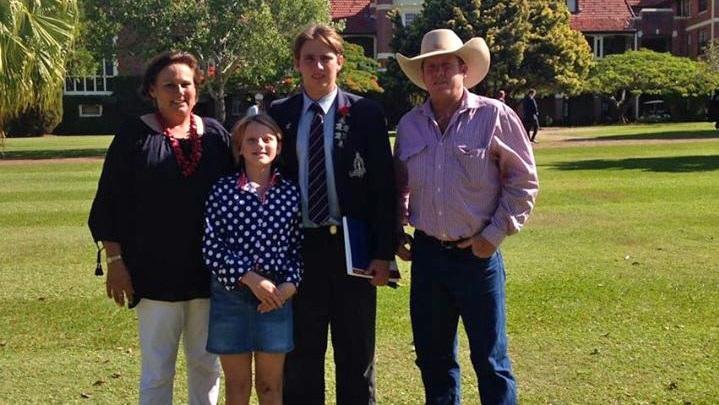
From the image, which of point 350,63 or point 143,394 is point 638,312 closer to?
point 143,394

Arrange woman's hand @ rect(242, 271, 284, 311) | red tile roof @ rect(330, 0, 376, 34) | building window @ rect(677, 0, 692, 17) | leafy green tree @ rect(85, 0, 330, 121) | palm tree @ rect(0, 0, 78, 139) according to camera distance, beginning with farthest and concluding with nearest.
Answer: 1. building window @ rect(677, 0, 692, 17)
2. red tile roof @ rect(330, 0, 376, 34)
3. leafy green tree @ rect(85, 0, 330, 121)
4. palm tree @ rect(0, 0, 78, 139)
5. woman's hand @ rect(242, 271, 284, 311)

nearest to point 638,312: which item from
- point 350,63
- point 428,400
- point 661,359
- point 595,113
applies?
point 661,359

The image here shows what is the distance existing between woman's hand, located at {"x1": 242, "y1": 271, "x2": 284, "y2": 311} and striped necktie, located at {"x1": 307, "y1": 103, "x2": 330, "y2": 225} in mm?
455

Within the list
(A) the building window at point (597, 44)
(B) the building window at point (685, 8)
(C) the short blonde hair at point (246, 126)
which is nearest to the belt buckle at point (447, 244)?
(C) the short blonde hair at point (246, 126)

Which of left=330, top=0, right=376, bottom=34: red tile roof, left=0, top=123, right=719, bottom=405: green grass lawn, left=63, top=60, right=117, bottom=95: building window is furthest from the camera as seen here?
left=330, top=0, right=376, bottom=34: red tile roof

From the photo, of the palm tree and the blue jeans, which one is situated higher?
the palm tree

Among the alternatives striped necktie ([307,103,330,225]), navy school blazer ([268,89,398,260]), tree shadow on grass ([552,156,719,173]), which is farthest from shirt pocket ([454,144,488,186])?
tree shadow on grass ([552,156,719,173])

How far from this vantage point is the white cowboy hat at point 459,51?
168 inches

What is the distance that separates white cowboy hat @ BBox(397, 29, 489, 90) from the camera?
4262mm

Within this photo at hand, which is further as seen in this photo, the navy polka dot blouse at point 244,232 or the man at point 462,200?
the man at point 462,200

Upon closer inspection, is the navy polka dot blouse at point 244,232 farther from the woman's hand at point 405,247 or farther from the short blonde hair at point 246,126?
the woman's hand at point 405,247

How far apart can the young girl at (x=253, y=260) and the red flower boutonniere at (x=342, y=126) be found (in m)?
0.32

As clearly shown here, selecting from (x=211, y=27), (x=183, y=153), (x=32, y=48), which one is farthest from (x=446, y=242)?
(x=211, y=27)

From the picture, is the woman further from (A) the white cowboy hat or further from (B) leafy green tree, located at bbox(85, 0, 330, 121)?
(B) leafy green tree, located at bbox(85, 0, 330, 121)
